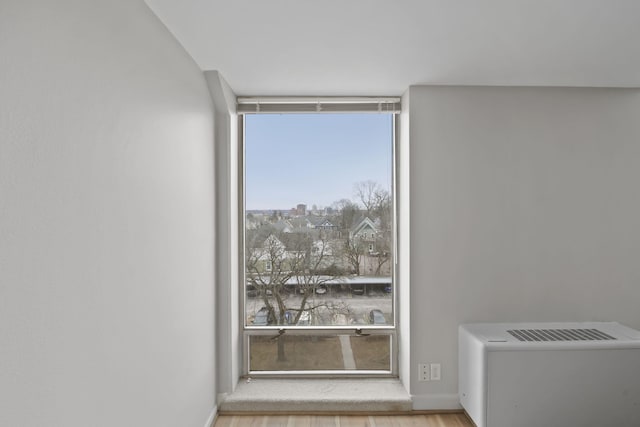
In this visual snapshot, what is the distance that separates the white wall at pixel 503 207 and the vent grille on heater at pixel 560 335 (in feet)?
0.58

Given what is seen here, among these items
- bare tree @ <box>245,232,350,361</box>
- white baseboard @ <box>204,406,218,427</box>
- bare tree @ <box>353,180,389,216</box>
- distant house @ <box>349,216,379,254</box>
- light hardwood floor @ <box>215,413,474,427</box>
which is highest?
bare tree @ <box>353,180,389,216</box>

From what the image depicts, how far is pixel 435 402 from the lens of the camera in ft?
9.64

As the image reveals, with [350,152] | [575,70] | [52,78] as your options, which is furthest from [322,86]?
[52,78]

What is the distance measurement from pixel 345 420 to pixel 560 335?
5.00ft

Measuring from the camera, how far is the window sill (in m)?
2.91

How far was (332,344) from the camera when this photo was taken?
11.0 feet

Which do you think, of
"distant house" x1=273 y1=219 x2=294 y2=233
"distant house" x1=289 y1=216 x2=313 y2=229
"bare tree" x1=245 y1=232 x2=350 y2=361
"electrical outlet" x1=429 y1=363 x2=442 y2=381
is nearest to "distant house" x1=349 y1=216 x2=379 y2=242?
"bare tree" x1=245 y1=232 x2=350 y2=361

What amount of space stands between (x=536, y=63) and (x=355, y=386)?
252 cm

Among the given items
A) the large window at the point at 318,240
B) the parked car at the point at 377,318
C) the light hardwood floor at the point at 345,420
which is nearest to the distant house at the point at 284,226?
the large window at the point at 318,240

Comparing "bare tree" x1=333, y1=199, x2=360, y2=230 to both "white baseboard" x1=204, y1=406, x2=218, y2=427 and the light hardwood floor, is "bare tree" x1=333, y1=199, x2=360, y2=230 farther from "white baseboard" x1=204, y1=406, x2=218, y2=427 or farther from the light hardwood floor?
"white baseboard" x1=204, y1=406, x2=218, y2=427

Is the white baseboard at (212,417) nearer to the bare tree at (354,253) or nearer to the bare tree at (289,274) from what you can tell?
the bare tree at (289,274)

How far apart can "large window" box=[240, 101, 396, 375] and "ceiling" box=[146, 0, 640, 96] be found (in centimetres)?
52

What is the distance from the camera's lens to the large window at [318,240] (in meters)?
3.35

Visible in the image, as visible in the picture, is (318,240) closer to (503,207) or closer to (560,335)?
(503,207)
